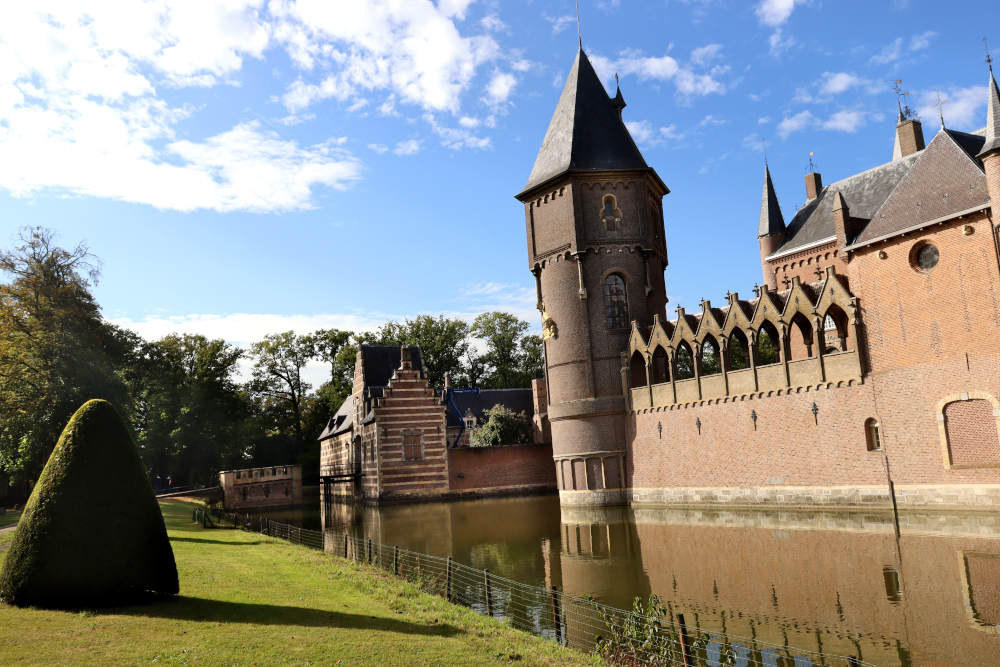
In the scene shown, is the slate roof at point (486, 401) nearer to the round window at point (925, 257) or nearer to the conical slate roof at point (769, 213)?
the conical slate roof at point (769, 213)

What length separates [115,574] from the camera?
9375mm

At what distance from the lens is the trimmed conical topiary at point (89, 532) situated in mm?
9094

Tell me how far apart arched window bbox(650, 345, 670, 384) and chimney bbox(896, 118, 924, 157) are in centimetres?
1633

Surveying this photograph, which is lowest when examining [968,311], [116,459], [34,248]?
[116,459]

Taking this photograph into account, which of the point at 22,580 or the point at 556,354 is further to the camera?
the point at 556,354

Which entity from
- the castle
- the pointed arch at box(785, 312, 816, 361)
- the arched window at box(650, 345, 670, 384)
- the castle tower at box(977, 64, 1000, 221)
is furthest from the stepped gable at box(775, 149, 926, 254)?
the arched window at box(650, 345, 670, 384)

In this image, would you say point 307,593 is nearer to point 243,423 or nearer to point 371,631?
point 371,631

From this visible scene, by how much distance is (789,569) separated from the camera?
45.4ft

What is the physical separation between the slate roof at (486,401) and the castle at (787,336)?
2104cm

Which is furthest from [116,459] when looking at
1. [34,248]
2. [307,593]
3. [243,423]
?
[243,423]

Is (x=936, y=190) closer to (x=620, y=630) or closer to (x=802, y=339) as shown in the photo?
(x=802, y=339)

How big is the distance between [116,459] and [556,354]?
72.1ft

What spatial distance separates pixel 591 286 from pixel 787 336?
851cm

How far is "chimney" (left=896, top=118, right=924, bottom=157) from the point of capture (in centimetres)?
3366
